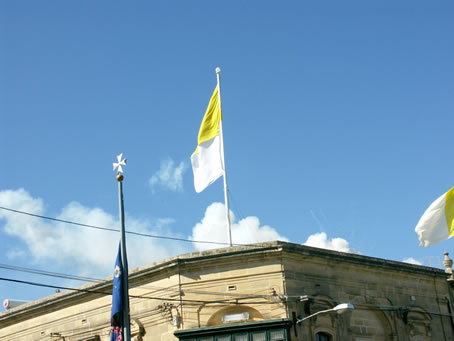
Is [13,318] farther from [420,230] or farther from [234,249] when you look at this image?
[420,230]

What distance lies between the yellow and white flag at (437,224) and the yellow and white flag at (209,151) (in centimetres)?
1039

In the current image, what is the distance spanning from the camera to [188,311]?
26.1 meters

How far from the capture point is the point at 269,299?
1011 inches

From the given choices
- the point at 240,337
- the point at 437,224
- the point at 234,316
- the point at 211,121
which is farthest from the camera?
the point at 211,121

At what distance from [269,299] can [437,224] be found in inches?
282

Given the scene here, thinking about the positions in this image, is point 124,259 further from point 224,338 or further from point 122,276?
point 224,338


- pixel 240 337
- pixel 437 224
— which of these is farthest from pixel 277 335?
pixel 437 224

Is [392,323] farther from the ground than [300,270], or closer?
closer

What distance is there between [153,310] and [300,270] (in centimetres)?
554

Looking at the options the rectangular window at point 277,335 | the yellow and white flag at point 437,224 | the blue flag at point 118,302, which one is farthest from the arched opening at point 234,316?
the yellow and white flag at point 437,224

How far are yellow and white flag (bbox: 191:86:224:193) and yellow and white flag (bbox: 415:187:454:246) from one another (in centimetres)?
1039

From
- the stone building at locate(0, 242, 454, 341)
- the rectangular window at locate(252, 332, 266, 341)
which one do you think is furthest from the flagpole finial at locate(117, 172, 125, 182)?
the rectangular window at locate(252, 332, 266, 341)

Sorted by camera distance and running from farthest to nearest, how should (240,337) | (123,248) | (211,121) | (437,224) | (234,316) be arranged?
(211,121)
(234,316)
(240,337)
(123,248)
(437,224)

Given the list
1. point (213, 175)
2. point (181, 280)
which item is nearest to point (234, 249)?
point (181, 280)
